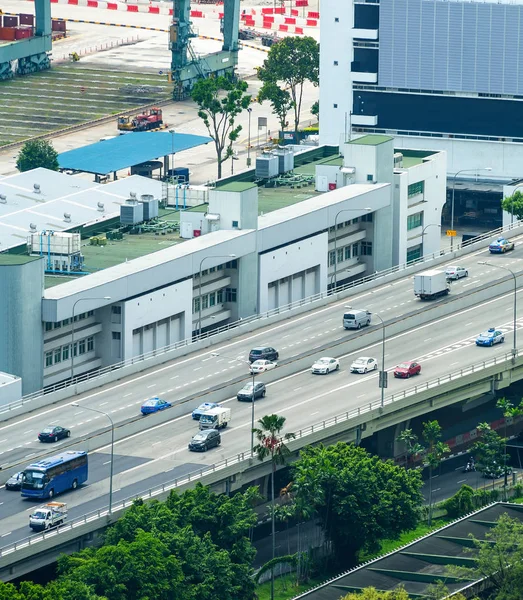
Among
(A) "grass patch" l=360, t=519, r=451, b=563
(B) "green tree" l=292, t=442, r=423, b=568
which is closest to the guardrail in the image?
(B) "green tree" l=292, t=442, r=423, b=568

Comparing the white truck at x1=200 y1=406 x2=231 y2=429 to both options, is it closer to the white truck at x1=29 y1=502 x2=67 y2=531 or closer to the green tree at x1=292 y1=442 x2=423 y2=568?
the green tree at x1=292 y1=442 x2=423 y2=568

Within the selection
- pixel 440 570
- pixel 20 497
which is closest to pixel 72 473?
pixel 20 497

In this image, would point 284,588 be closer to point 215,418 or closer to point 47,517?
point 215,418

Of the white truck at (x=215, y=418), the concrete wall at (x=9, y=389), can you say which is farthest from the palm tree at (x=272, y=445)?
the concrete wall at (x=9, y=389)

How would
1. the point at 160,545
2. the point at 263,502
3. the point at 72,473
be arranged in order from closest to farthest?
the point at 160,545, the point at 72,473, the point at 263,502

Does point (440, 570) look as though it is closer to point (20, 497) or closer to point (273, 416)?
point (273, 416)
